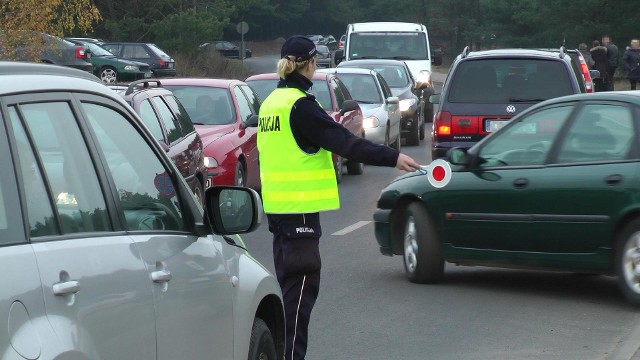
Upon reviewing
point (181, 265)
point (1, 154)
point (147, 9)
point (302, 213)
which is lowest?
point (147, 9)

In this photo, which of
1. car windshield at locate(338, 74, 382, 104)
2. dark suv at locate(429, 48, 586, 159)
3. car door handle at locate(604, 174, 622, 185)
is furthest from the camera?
car windshield at locate(338, 74, 382, 104)

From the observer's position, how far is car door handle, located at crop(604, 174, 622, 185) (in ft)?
30.3

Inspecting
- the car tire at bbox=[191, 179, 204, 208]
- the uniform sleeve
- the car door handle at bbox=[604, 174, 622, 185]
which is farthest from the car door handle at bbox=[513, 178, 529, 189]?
the car tire at bbox=[191, 179, 204, 208]

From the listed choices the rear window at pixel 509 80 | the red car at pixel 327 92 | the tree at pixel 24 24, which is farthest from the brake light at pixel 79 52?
the rear window at pixel 509 80

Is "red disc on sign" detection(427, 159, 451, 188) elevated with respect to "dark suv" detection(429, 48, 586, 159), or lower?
elevated

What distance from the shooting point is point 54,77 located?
3850 mm

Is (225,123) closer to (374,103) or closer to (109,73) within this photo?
(374,103)

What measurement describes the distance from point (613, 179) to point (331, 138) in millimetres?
3453

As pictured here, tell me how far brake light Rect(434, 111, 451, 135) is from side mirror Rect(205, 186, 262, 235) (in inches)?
418

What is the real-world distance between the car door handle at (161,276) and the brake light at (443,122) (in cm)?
1141

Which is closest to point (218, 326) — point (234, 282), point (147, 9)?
point (234, 282)

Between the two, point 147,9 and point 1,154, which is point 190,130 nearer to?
point 1,154

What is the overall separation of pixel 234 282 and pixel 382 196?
6160 millimetres

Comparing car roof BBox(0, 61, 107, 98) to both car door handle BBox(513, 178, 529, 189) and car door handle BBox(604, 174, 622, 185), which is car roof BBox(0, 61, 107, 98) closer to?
car door handle BBox(604, 174, 622, 185)
